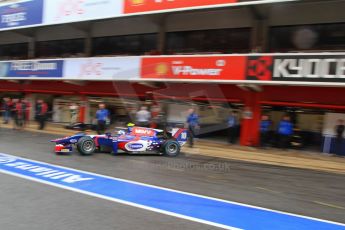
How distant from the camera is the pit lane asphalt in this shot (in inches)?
226

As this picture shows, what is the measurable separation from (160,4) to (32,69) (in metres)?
10.7

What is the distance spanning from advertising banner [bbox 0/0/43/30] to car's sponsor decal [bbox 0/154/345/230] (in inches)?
644

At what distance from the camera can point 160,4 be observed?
17859 mm

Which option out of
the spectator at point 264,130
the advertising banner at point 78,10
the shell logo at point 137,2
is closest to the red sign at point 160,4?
the shell logo at point 137,2

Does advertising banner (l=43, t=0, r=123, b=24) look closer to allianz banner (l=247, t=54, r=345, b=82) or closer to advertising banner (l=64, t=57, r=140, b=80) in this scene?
advertising banner (l=64, t=57, r=140, b=80)

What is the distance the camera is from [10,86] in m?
28.4

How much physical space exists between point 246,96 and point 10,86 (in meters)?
18.8

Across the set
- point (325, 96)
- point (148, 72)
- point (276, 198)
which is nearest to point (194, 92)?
point (148, 72)

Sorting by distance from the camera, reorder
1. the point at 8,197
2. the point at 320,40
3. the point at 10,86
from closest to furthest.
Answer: the point at 8,197
the point at 320,40
the point at 10,86

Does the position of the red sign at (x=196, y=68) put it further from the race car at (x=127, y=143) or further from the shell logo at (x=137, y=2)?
the race car at (x=127, y=143)

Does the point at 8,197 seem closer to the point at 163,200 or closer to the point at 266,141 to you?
the point at 163,200

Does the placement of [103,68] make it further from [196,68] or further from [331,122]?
[331,122]

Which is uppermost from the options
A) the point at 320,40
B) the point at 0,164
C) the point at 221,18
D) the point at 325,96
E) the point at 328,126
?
the point at 221,18

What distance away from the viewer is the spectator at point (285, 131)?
49.6 ft
